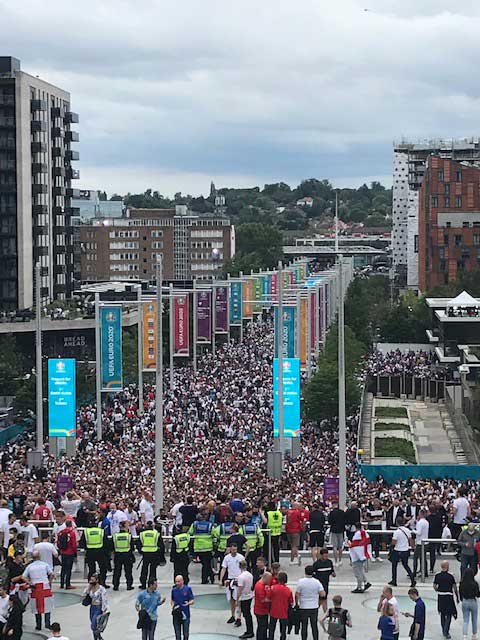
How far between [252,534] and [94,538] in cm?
273

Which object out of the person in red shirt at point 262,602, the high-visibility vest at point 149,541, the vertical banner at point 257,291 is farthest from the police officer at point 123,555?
the vertical banner at point 257,291

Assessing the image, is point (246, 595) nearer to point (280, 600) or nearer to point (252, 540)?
point (280, 600)

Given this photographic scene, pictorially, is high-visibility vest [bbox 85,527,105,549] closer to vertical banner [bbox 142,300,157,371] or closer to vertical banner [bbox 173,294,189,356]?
vertical banner [bbox 142,300,157,371]

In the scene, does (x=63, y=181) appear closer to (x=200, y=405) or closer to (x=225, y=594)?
(x=200, y=405)

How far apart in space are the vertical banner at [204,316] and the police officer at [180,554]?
154 ft

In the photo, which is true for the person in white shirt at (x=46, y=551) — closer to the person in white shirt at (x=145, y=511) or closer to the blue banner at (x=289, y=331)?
the person in white shirt at (x=145, y=511)

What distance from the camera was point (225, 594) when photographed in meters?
24.1

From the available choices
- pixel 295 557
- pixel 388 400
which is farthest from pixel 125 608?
pixel 388 400

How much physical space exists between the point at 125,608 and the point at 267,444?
26798 millimetres

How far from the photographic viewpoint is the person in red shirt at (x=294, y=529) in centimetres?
2570

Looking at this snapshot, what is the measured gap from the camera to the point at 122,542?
2394 cm

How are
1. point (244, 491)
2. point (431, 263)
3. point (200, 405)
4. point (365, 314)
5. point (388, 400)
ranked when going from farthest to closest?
point (431, 263)
point (365, 314)
point (388, 400)
point (200, 405)
point (244, 491)

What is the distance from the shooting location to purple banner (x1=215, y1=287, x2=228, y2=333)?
7319 centimetres

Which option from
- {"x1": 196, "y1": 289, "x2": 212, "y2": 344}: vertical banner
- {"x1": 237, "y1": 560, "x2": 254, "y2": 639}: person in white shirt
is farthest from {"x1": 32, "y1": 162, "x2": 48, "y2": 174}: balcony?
{"x1": 237, "y1": 560, "x2": 254, "y2": 639}: person in white shirt
